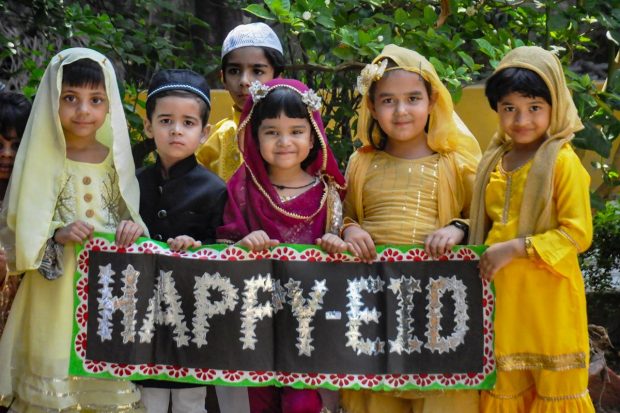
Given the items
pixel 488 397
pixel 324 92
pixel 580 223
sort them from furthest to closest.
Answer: pixel 324 92 → pixel 488 397 → pixel 580 223

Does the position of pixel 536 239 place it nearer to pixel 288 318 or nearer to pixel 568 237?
pixel 568 237

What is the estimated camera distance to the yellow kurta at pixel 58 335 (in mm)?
3768

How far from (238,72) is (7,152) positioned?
4.03 feet

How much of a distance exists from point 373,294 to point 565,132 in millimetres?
999

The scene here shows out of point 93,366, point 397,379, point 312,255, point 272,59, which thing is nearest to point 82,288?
point 93,366

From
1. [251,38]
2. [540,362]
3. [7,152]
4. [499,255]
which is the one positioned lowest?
[540,362]

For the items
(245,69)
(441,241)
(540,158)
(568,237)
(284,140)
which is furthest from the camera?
(245,69)

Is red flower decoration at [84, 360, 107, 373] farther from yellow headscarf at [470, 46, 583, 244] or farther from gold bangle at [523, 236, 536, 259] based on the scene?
gold bangle at [523, 236, 536, 259]

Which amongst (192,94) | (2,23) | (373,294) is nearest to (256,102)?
(192,94)

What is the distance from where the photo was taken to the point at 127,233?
3.78 m

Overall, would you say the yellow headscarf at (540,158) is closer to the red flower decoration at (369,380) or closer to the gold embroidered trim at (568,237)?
the gold embroidered trim at (568,237)

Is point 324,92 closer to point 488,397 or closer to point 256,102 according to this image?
point 256,102

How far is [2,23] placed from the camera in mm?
6289

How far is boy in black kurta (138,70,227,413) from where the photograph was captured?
3934 millimetres
